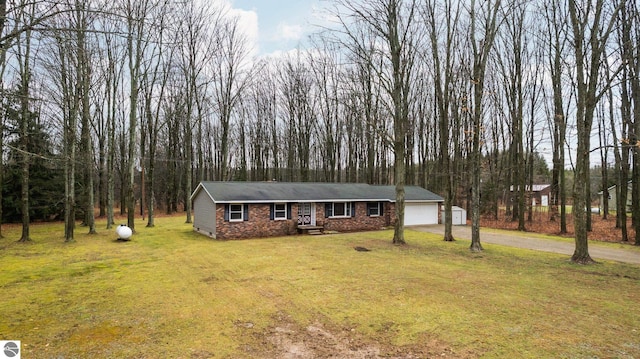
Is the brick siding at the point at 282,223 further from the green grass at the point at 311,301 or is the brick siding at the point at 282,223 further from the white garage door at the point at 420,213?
the green grass at the point at 311,301

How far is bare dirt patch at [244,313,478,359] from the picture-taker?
4996mm

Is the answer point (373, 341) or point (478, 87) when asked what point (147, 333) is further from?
point (478, 87)

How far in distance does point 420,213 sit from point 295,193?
960 cm

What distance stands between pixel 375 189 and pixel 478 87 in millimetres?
12107

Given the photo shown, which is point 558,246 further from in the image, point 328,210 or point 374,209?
point 328,210

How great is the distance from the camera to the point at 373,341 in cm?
546

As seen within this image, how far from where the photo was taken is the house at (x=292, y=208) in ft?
58.5

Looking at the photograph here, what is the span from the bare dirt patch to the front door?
14124mm

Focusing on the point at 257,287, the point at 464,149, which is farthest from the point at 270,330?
the point at 464,149

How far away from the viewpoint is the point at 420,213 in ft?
79.2

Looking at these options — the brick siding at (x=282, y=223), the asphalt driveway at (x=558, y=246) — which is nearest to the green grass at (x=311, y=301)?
the asphalt driveway at (x=558, y=246)

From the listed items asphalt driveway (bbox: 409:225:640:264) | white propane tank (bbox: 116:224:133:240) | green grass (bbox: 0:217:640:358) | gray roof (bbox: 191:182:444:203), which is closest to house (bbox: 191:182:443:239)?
gray roof (bbox: 191:182:444:203)

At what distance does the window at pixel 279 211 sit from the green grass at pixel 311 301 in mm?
5899

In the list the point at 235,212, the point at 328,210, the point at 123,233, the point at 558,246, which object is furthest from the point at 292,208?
the point at 558,246
